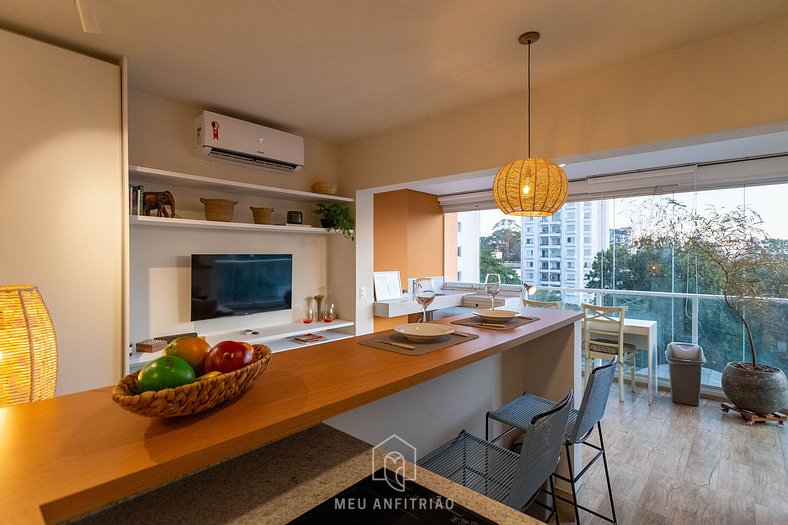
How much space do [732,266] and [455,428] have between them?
3209mm

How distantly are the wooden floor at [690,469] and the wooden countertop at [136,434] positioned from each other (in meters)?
1.95

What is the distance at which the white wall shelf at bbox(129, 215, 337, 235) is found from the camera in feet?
8.39

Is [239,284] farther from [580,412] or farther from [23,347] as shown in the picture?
[580,412]

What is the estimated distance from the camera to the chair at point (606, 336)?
13.0ft

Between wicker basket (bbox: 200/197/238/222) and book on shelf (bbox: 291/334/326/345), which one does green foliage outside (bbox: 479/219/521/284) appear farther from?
wicker basket (bbox: 200/197/238/222)

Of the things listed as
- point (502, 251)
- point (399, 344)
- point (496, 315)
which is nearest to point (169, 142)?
point (399, 344)

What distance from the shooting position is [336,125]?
347cm

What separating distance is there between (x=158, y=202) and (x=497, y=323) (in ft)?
7.76

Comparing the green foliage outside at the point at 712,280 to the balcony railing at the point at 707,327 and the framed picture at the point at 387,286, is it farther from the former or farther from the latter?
the framed picture at the point at 387,286

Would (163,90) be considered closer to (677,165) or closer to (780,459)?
(677,165)

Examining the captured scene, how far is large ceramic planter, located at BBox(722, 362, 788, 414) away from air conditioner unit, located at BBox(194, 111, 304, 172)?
423 centimetres

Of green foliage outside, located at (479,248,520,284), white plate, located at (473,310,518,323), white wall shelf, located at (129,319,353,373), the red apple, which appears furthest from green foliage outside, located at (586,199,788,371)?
the red apple

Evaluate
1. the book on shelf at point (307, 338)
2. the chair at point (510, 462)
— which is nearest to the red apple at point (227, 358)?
the chair at point (510, 462)

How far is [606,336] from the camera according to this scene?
4227mm
